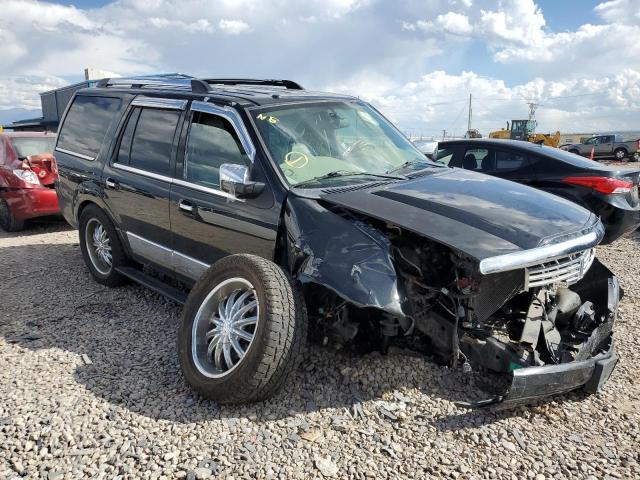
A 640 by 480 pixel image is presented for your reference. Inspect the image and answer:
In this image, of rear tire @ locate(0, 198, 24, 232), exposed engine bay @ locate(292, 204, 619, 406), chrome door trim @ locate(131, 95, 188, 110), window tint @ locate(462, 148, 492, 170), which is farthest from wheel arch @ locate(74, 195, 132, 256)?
window tint @ locate(462, 148, 492, 170)

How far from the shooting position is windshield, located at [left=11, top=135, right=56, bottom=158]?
8500mm

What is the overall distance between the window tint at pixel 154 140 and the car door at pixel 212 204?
0.22 metres

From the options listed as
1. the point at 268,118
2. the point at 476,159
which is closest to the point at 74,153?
the point at 268,118

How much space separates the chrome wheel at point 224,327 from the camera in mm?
3175

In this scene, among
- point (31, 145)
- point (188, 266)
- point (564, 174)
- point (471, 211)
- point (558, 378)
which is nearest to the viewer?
point (558, 378)

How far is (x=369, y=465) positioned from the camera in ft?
8.54

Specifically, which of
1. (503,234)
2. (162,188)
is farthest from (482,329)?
(162,188)

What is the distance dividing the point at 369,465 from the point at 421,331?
0.87 metres

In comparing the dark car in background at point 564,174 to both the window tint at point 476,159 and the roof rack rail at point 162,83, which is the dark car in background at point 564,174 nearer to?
the window tint at point 476,159

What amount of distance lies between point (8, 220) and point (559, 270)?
8.48m

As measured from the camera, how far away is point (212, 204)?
3791 millimetres

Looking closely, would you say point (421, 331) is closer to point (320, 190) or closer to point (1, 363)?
point (320, 190)

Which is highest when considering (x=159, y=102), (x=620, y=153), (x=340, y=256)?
(x=159, y=102)

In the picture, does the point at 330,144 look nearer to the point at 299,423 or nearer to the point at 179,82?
the point at 179,82
